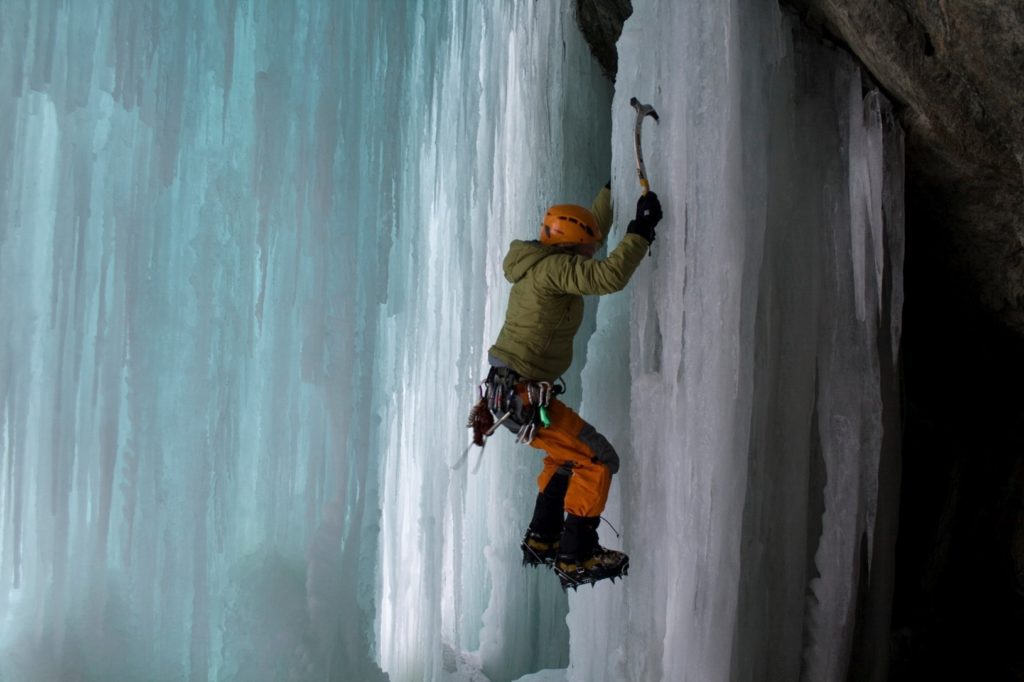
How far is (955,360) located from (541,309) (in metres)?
2.73

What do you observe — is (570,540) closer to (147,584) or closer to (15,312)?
(147,584)

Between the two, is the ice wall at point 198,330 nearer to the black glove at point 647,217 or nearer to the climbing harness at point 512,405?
the climbing harness at point 512,405

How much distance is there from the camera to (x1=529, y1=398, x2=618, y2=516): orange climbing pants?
9.94 ft

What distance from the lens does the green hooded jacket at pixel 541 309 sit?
10.00 feet

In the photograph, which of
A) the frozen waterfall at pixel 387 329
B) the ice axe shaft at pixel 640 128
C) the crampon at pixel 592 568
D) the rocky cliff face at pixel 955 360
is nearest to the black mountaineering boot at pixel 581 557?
the crampon at pixel 592 568

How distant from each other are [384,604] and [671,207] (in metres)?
2.79

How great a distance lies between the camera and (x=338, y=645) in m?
3.93

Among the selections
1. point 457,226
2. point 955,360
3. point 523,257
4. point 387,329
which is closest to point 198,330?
point 387,329

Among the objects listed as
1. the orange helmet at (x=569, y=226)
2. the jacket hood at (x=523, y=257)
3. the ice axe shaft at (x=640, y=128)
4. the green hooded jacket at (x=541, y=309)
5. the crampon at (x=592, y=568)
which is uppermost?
the ice axe shaft at (x=640, y=128)

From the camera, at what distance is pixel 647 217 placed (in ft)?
9.83

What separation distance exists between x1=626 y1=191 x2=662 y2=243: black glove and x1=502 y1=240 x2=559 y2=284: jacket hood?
361 millimetres

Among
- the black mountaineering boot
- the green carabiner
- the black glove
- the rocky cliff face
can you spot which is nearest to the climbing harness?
the green carabiner

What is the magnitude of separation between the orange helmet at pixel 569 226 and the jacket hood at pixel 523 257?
5 cm

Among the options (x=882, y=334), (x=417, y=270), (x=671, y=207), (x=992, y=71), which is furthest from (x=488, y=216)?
(x=992, y=71)
